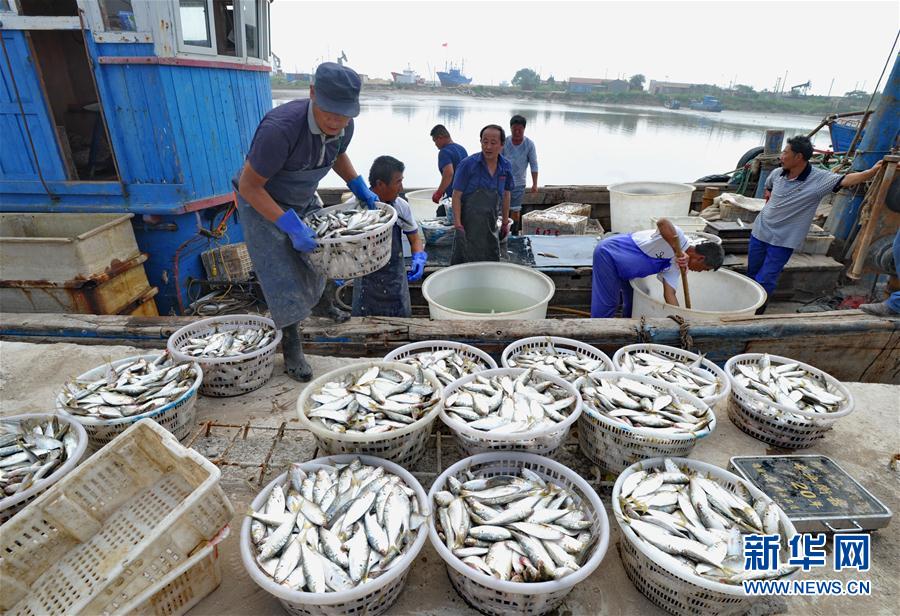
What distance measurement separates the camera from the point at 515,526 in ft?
6.70

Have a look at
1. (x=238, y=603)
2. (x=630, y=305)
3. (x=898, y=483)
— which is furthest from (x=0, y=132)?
(x=898, y=483)

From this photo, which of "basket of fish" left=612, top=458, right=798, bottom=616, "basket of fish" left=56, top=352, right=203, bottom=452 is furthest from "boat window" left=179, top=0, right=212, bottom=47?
"basket of fish" left=612, top=458, right=798, bottom=616

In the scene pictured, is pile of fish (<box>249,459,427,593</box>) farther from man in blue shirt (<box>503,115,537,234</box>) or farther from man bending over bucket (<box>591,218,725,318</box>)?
man in blue shirt (<box>503,115,537,234</box>)

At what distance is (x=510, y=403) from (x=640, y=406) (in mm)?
780

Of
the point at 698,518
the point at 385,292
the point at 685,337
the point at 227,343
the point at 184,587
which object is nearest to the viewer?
the point at 184,587

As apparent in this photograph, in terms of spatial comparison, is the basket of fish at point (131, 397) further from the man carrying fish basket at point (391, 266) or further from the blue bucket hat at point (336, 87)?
the blue bucket hat at point (336, 87)

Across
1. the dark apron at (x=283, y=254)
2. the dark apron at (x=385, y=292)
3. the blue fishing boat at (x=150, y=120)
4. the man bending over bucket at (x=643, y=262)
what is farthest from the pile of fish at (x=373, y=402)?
the blue fishing boat at (x=150, y=120)

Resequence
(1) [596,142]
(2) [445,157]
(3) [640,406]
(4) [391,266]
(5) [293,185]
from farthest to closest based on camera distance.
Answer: (1) [596,142]
(2) [445,157]
(4) [391,266]
(5) [293,185]
(3) [640,406]

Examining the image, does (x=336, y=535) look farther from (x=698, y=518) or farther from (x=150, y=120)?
(x=150, y=120)

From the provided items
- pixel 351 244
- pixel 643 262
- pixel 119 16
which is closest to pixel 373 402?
pixel 351 244

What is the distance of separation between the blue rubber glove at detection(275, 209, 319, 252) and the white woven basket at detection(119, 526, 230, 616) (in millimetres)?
1721

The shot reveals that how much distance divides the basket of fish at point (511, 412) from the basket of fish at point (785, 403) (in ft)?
4.46

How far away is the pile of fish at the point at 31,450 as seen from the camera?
2.23 metres

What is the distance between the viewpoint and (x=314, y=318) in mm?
4359
